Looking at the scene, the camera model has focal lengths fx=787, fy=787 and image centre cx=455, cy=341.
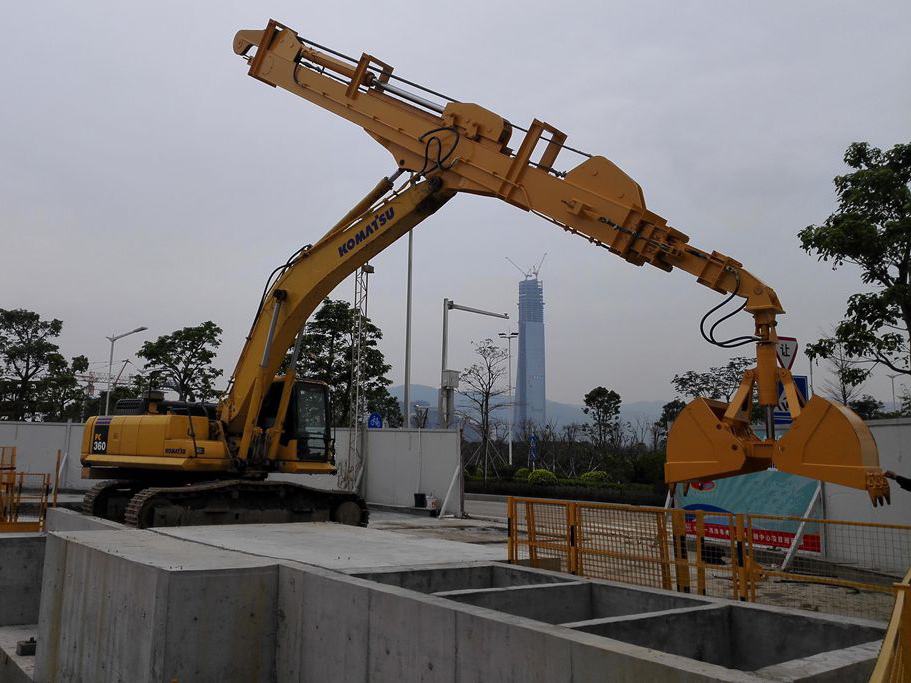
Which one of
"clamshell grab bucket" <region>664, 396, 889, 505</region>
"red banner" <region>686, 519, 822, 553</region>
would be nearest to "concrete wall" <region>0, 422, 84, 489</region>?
"red banner" <region>686, 519, 822, 553</region>

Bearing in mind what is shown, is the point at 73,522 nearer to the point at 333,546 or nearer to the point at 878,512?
the point at 333,546

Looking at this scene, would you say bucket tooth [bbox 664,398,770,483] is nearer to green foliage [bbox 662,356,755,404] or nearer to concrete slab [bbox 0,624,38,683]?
concrete slab [bbox 0,624,38,683]

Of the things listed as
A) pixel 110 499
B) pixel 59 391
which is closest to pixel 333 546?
pixel 110 499

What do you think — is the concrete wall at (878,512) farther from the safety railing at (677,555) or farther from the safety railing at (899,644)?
the safety railing at (899,644)

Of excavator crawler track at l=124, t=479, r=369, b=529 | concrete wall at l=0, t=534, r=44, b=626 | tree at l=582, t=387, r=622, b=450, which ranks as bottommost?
concrete wall at l=0, t=534, r=44, b=626

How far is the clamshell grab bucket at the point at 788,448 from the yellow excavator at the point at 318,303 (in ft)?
0.06

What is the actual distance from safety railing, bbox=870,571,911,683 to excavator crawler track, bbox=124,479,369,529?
1162cm

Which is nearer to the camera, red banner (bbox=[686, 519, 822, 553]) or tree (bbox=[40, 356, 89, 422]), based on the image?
red banner (bbox=[686, 519, 822, 553])

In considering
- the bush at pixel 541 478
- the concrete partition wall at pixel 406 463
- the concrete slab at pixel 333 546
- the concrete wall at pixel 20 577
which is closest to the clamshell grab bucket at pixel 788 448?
the concrete slab at pixel 333 546

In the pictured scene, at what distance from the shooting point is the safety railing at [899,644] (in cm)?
346

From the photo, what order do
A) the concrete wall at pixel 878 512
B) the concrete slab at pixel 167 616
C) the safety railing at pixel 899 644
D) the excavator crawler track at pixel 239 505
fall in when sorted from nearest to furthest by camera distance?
the safety railing at pixel 899 644
the concrete slab at pixel 167 616
the excavator crawler track at pixel 239 505
the concrete wall at pixel 878 512

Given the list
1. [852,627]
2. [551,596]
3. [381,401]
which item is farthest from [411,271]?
[852,627]

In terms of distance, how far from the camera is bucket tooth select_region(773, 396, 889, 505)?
673 centimetres

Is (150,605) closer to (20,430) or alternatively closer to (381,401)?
(20,430)
